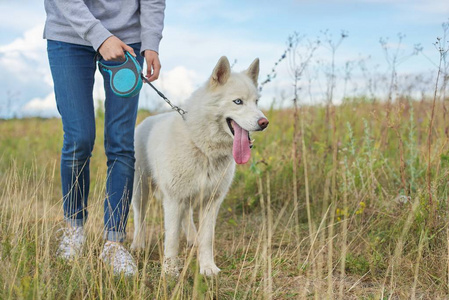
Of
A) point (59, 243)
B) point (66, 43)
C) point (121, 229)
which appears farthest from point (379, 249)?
point (66, 43)

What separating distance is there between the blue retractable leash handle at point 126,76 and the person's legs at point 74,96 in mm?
187

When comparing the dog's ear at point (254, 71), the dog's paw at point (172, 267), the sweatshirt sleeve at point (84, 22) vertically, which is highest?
the sweatshirt sleeve at point (84, 22)

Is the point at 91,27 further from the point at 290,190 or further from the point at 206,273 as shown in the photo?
the point at 290,190

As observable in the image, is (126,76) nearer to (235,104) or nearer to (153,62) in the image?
(153,62)

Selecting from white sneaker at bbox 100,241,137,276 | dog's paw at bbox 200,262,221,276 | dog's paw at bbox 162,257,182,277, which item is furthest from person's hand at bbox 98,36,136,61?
dog's paw at bbox 200,262,221,276

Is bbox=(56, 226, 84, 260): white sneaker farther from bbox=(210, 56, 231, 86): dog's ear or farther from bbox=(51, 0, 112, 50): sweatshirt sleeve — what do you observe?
bbox=(210, 56, 231, 86): dog's ear

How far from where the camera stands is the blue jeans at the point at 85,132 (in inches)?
113

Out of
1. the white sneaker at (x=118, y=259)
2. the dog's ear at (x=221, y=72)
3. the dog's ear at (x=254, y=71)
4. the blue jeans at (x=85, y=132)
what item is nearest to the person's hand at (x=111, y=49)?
the blue jeans at (x=85, y=132)

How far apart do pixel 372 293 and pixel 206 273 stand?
104 cm

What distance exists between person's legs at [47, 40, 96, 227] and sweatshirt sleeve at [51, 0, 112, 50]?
7.7 inches

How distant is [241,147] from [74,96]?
43.7 inches

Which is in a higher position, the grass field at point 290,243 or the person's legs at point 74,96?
the person's legs at point 74,96

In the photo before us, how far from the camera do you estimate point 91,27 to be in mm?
2688

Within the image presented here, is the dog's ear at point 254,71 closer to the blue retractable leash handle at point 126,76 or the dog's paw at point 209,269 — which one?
the blue retractable leash handle at point 126,76
